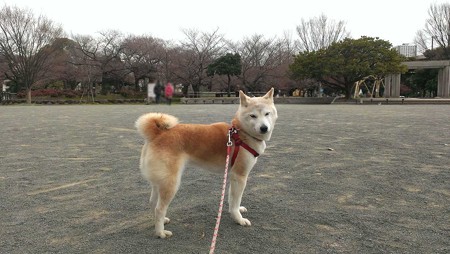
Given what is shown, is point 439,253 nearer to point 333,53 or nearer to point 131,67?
point 131,67

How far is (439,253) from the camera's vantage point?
2.56 metres

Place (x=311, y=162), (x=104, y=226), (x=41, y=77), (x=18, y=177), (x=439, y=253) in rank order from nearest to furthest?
1. (x=439, y=253)
2. (x=104, y=226)
3. (x=18, y=177)
4. (x=311, y=162)
5. (x=41, y=77)

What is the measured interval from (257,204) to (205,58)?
39977 millimetres

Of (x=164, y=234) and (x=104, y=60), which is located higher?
(x=104, y=60)

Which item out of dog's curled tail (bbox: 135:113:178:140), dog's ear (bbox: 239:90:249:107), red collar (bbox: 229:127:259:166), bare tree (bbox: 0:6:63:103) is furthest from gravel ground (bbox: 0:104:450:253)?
bare tree (bbox: 0:6:63:103)

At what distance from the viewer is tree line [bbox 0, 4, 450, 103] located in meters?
29.6

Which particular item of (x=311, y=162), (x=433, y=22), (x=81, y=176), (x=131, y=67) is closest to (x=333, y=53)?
(x=433, y=22)

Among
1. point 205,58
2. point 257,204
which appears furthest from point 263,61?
point 257,204

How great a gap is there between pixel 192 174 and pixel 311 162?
2.10 metres

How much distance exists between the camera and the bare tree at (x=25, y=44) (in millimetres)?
34562

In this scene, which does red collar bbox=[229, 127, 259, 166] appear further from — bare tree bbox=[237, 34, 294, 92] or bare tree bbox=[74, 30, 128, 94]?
bare tree bbox=[237, 34, 294, 92]

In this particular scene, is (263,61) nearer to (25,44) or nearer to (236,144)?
(25,44)

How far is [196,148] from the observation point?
3057 millimetres

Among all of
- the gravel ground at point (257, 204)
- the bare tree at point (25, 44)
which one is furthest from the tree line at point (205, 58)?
the gravel ground at point (257, 204)
